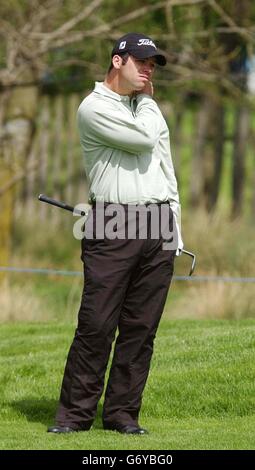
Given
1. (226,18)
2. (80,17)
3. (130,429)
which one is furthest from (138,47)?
(80,17)

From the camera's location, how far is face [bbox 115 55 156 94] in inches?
262

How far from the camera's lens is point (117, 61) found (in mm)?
6703

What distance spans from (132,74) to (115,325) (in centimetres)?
133

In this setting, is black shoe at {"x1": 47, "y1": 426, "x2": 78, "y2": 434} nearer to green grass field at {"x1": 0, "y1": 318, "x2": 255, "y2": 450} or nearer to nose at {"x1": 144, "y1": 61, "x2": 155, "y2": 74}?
green grass field at {"x1": 0, "y1": 318, "x2": 255, "y2": 450}

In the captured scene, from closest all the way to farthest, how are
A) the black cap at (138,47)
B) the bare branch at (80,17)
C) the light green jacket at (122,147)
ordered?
the light green jacket at (122,147), the black cap at (138,47), the bare branch at (80,17)

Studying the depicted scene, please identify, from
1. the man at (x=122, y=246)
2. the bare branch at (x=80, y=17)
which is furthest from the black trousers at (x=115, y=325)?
the bare branch at (x=80, y=17)

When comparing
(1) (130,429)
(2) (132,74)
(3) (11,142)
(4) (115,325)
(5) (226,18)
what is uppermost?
(5) (226,18)

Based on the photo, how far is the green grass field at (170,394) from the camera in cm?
658

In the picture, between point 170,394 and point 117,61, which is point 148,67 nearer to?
point 117,61

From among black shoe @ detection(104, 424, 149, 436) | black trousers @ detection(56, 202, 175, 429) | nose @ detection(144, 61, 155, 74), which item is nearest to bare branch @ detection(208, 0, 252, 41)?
nose @ detection(144, 61, 155, 74)

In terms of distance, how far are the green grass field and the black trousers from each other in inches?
6.6

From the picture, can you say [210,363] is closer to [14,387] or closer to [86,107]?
[14,387]

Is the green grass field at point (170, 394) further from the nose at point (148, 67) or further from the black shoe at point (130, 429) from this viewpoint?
the nose at point (148, 67)
